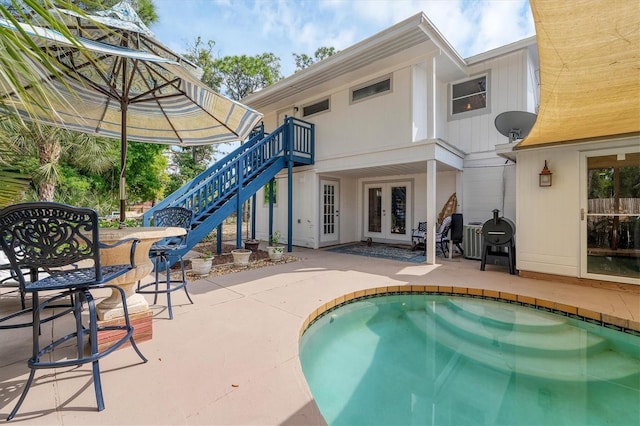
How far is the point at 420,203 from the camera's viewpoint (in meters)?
8.30

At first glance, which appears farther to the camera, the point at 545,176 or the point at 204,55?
the point at 204,55

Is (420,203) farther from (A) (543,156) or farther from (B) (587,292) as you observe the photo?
(B) (587,292)

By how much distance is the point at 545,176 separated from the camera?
4707 mm

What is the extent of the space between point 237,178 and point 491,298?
537 centimetres

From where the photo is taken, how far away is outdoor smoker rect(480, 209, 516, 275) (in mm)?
5207

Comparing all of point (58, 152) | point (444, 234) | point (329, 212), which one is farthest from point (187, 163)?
point (444, 234)

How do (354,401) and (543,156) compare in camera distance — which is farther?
(543,156)

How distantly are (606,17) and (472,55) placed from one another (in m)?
5.77

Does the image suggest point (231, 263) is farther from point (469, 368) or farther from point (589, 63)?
point (589, 63)

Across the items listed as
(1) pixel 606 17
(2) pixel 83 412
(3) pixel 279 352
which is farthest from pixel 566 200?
(2) pixel 83 412

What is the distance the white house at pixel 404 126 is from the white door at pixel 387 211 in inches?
1.2

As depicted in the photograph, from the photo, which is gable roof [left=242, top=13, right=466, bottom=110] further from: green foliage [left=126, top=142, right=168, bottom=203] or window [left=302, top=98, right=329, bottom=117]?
green foliage [left=126, top=142, right=168, bottom=203]

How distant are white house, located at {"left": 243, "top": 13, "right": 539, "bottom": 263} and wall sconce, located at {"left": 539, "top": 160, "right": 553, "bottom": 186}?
1746 millimetres

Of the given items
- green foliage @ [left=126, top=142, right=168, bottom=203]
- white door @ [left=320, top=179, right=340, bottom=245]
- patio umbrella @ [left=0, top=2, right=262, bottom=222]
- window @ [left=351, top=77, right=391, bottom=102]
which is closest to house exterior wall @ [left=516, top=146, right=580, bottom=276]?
window @ [left=351, top=77, right=391, bottom=102]
